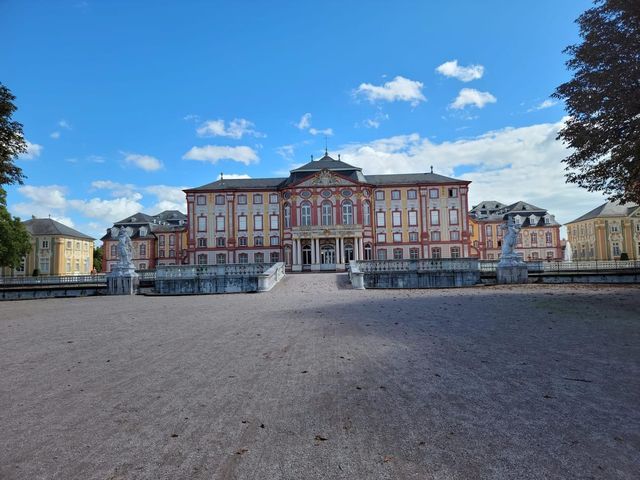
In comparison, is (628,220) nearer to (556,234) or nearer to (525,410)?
(556,234)

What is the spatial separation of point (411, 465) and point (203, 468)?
1.50m

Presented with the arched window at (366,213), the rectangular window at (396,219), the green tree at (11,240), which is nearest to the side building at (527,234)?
the rectangular window at (396,219)

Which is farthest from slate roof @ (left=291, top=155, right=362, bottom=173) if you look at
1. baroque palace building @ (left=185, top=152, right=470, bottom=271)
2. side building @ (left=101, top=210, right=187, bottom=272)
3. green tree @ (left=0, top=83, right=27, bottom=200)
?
green tree @ (left=0, top=83, right=27, bottom=200)

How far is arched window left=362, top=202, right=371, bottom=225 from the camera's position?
5360 cm

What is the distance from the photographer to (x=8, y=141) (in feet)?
64.0

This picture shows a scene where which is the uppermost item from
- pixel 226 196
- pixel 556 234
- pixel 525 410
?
pixel 226 196

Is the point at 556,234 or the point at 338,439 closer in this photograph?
the point at 338,439

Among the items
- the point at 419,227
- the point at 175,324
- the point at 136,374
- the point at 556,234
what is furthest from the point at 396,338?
the point at 556,234

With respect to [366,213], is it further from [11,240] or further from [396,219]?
[11,240]

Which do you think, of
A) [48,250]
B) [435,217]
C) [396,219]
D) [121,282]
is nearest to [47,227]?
[48,250]

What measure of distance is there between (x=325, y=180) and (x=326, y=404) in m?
49.8

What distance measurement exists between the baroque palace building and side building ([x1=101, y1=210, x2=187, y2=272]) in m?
13.4

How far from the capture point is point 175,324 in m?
10.3

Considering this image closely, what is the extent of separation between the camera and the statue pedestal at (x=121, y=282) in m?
24.3
